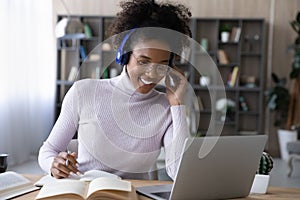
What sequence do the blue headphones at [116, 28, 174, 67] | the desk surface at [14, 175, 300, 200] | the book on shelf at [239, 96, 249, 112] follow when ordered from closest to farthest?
the desk surface at [14, 175, 300, 200]
the blue headphones at [116, 28, 174, 67]
the book on shelf at [239, 96, 249, 112]

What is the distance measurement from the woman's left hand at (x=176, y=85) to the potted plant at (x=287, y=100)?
509cm

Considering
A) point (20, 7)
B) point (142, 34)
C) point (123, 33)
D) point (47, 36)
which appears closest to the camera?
point (142, 34)

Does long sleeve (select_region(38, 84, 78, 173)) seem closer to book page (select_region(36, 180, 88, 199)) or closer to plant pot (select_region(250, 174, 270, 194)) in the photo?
book page (select_region(36, 180, 88, 199))

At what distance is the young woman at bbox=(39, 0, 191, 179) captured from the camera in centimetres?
174

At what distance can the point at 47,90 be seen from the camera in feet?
22.7

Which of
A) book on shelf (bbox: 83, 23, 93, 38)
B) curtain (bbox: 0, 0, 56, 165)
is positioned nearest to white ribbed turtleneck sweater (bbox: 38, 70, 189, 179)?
curtain (bbox: 0, 0, 56, 165)

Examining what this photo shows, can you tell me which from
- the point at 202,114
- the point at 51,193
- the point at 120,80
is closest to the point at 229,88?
the point at 202,114

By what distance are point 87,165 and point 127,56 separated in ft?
1.38

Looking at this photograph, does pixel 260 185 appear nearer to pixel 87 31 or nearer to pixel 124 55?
pixel 124 55

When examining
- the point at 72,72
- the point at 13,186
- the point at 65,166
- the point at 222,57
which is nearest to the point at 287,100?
the point at 222,57

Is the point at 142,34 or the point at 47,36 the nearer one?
the point at 142,34

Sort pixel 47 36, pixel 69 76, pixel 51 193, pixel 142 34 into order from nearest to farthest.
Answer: pixel 51 193 < pixel 142 34 < pixel 47 36 < pixel 69 76

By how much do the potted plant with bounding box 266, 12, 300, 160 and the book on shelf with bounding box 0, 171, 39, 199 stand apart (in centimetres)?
551

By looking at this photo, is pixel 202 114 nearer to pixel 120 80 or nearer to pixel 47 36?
pixel 47 36
